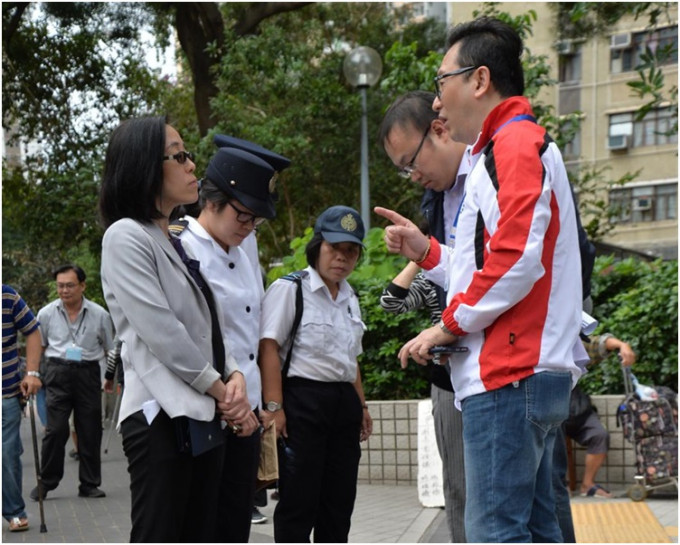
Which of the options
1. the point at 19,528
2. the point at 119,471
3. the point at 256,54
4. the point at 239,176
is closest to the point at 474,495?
the point at 239,176

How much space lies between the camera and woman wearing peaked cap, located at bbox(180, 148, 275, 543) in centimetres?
402

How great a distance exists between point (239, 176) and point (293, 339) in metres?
1.11

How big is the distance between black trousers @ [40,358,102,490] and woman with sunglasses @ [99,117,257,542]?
237 inches

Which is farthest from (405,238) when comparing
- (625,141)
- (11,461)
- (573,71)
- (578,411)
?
(573,71)

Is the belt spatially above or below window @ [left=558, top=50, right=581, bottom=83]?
below

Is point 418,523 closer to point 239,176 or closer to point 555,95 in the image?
point 239,176

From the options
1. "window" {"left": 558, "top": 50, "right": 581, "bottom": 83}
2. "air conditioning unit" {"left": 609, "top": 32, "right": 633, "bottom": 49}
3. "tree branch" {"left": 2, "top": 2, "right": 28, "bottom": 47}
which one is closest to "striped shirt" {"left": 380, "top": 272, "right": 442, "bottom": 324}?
"tree branch" {"left": 2, "top": 2, "right": 28, "bottom": 47}

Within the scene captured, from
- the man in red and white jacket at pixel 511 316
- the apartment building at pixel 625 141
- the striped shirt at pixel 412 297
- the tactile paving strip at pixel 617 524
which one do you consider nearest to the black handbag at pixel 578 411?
the tactile paving strip at pixel 617 524

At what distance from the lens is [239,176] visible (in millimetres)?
4180

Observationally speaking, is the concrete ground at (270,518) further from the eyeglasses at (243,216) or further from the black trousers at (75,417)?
the eyeglasses at (243,216)

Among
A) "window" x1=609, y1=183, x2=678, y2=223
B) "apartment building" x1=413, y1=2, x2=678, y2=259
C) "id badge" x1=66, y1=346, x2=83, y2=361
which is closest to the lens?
"id badge" x1=66, y1=346, x2=83, y2=361

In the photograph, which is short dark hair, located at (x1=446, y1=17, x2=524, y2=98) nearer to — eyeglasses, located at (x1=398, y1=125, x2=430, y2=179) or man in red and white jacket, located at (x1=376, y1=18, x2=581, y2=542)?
man in red and white jacket, located at (x1=376, y1=18, x2=581, y2=542)

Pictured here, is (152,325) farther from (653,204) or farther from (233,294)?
(653,204)

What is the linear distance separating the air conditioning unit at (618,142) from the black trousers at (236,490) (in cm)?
3840
